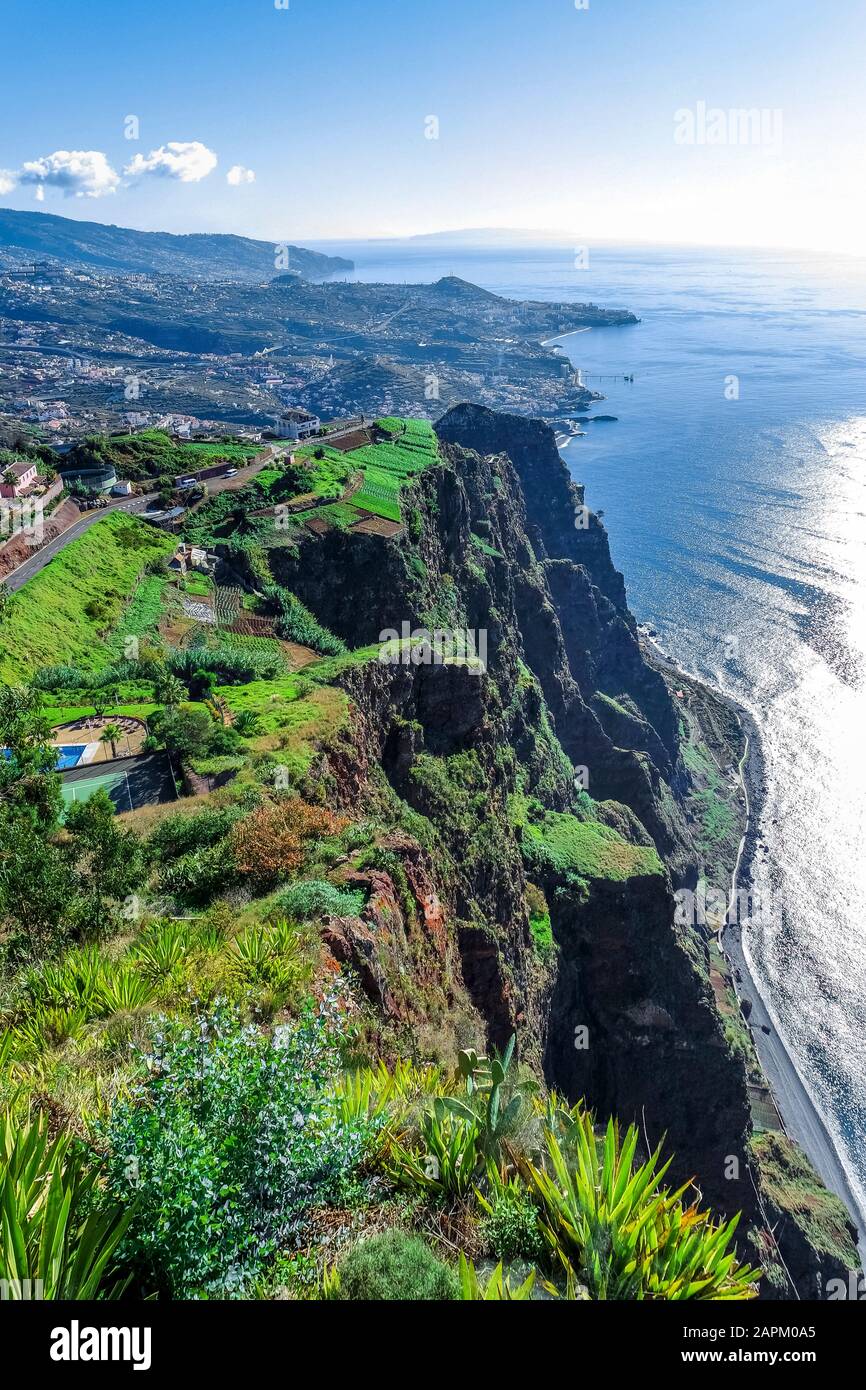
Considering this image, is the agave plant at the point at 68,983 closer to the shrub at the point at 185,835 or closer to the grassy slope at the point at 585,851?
the shrub at the point at 185,835

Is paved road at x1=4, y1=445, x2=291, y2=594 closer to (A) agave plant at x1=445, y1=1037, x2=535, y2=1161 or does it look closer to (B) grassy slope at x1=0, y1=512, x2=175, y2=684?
(B) grassy slope at x1=0, y1=512, x2=175, y2=684

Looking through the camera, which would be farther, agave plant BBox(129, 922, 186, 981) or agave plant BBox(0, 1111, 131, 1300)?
agave plant BBox(129, 922, 186, 981)

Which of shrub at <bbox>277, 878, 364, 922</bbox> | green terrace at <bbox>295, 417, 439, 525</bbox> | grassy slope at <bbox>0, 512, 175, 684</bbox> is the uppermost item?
→ green terrace at <bbox>295, 417, 439, 525</bbox>

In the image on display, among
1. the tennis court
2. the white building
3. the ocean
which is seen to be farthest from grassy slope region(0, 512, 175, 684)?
the ocean

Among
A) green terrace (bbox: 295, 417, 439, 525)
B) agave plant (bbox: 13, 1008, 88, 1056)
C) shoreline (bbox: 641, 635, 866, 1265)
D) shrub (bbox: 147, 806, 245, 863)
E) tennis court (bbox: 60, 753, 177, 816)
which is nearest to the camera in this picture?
agave plant (bbox: 13, 1008, 88, 1056)

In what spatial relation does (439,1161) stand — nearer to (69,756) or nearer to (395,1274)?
(395,1274)

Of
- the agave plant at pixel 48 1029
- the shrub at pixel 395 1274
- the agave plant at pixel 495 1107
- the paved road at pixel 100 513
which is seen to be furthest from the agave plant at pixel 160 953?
the paved road at pixel 100 513
